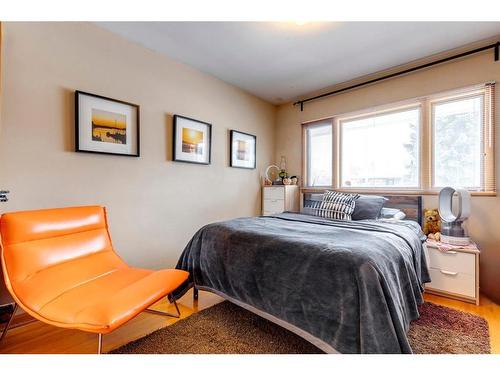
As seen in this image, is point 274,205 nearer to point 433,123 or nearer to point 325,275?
point 433,123

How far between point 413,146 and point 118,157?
10.7ft

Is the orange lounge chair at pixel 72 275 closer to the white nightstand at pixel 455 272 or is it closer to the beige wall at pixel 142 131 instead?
the beige wall at pixel 142 131

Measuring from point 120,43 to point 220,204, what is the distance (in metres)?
2.08

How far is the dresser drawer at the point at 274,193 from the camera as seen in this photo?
3600 mm

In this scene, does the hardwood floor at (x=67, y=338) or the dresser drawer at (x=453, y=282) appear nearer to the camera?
the hardwood floor at (x=67, y=338)

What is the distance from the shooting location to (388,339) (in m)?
1.09

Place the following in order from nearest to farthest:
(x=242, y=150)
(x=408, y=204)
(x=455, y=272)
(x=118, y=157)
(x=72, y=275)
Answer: (x=72, y=275) < (x=455, y=272) < (x=118, y=157) < (x=408, y=204) < (x=242, y=150)

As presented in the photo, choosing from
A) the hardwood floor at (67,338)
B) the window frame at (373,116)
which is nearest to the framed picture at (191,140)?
the hardwood floor at (67,338)

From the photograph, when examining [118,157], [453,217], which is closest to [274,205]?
[453,217]

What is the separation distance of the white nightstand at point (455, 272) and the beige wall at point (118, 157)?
2341 mm

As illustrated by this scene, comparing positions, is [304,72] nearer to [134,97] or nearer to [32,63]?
[134,97]

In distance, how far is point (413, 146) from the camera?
2854mm

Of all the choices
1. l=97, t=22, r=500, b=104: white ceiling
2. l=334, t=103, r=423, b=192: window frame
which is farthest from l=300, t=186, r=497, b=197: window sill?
l=97, t=22, r=500, b=104: white ceiling

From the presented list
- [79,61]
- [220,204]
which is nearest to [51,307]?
[79,61]
